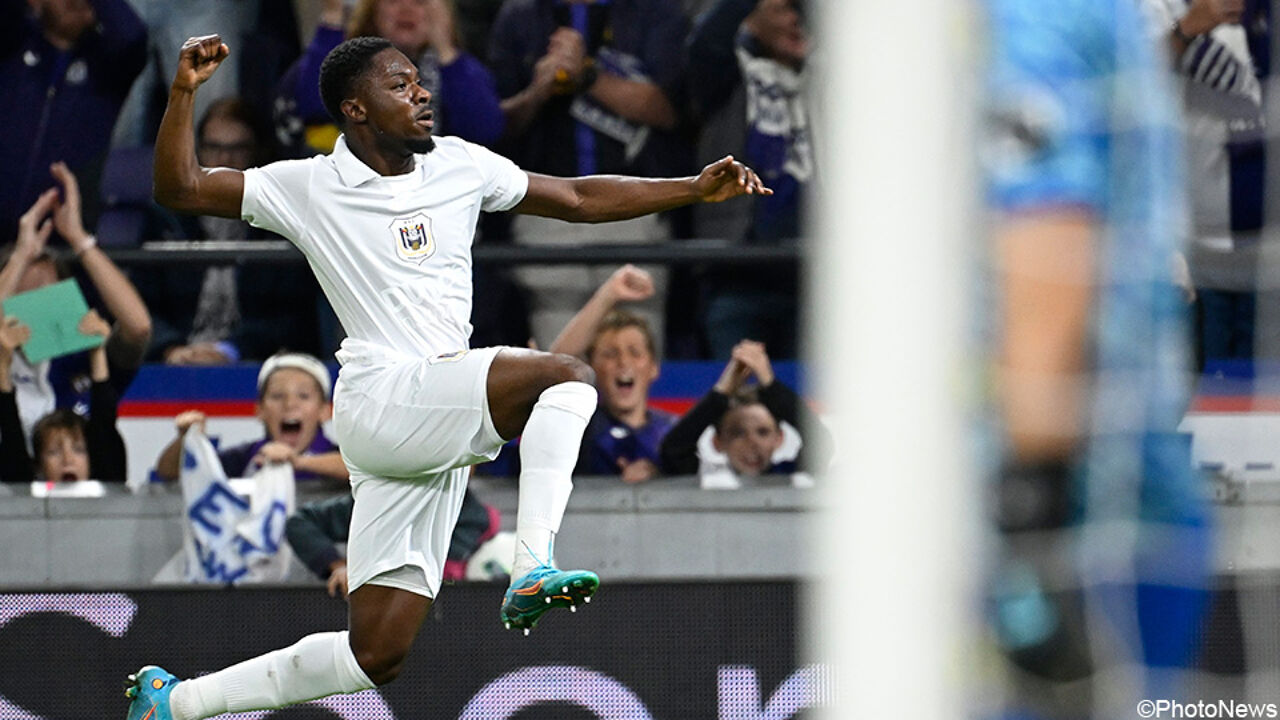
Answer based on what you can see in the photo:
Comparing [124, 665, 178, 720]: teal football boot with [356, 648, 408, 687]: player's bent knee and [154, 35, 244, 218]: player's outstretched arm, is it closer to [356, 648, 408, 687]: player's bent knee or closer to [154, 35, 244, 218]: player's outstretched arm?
[356, 648, 408, 687]: player's bent knee

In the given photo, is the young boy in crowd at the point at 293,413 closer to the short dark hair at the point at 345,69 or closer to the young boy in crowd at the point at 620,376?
the young boy in crowd at the point at 620,376

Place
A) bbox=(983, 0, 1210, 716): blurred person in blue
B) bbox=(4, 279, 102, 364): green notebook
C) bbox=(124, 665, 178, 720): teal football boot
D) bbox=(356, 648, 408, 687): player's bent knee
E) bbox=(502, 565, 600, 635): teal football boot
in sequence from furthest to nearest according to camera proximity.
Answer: bbox=(4, 279, 102, 364): green notebook → bbox=(124, 665, 178, 720): teal football boot → bbox=(356, 648, 408, 687): player's bent knee → bbox=(502, 565, 600, 635): teal football boot → bbox=(983, 0, 1210, 716): blurred person in blue

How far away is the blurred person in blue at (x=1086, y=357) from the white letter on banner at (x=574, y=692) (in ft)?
6.55

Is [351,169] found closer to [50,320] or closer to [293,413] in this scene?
[293,413]

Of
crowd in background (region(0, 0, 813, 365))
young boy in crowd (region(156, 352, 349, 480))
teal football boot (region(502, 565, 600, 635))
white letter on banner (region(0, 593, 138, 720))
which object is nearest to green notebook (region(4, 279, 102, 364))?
crowd in background (region(0, 0, 813, 365))

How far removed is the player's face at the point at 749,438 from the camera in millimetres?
6070

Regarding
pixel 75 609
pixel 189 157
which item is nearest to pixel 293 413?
pixel 75 609

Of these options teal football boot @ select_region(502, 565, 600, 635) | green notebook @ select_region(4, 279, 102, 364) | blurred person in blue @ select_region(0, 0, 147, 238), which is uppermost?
blurred person in blue @ select_region(0, 0, 147, 238)

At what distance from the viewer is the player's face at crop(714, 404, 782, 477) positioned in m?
6.07

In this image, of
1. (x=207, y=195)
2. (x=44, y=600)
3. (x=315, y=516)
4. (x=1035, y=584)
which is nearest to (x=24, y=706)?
(x=44, y=600)

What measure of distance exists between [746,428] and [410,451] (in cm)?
211

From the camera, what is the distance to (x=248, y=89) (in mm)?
6699

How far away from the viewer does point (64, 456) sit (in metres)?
6.09

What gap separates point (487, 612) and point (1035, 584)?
7.54 ft
